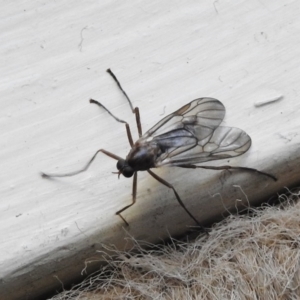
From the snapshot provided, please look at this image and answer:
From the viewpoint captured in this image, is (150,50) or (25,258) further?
(150,50)

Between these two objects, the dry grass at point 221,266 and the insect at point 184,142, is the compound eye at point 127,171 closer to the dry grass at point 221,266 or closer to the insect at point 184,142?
the insect at point 184,142

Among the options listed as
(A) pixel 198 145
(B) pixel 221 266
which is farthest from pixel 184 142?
(B) pixel 221 266

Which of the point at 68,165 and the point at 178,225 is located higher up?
the point at 68,165

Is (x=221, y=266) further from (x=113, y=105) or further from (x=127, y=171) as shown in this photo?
(x=113, y=105)

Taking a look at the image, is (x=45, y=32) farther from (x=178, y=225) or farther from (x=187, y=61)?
(x=178, y=225)

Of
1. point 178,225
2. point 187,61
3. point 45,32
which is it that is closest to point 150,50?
point 187,61

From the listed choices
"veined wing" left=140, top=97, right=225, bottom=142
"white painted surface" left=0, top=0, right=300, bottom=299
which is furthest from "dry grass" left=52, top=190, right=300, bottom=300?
"veined wing" left=140, top=97, right=225, bottom=142

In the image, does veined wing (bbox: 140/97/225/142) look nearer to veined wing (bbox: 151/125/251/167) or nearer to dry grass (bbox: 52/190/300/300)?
veined wing (bbox: 151/125/251/167)
